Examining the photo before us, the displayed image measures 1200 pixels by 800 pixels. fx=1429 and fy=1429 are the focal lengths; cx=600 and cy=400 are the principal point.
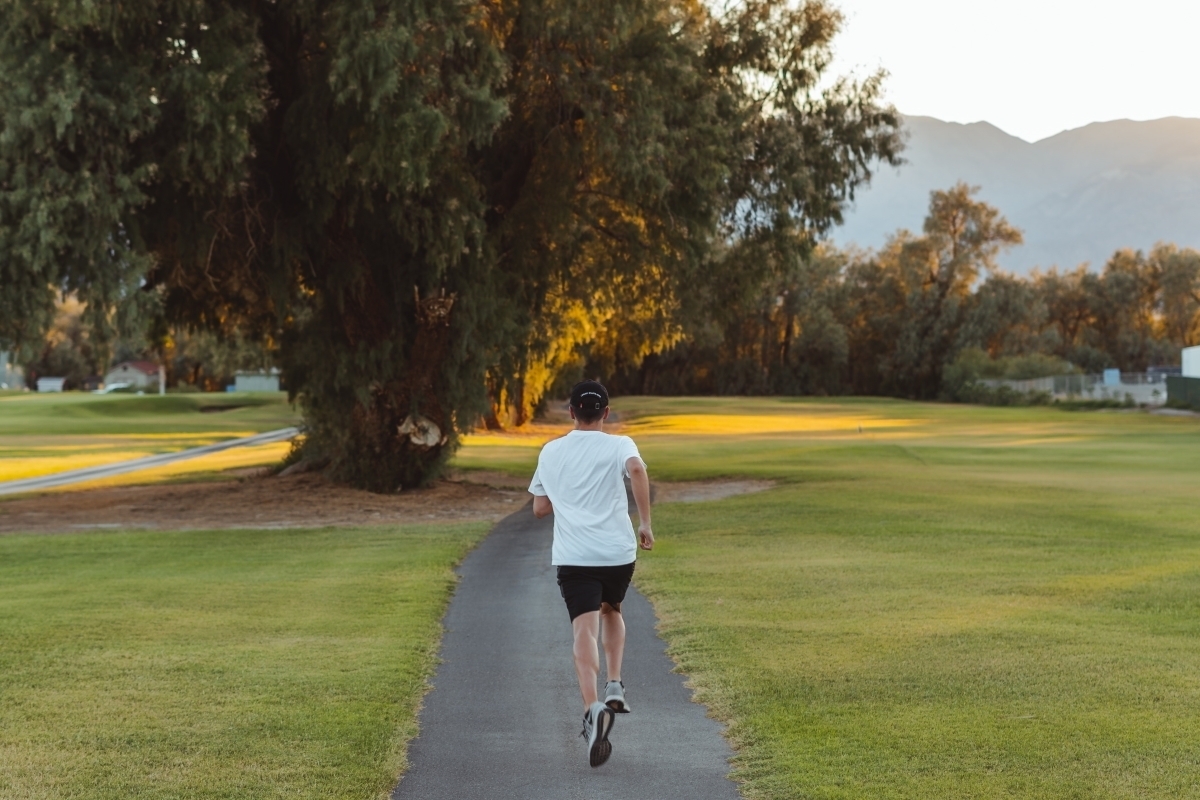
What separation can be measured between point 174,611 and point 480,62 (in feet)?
37.0

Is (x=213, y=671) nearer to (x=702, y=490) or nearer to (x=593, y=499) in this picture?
(x=593, y=499)

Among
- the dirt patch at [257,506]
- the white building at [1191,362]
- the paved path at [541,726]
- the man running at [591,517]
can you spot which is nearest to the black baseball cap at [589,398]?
the man running at [591,517]

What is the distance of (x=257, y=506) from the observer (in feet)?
77.7

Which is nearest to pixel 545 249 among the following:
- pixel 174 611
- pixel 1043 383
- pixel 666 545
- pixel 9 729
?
pixel 666 545

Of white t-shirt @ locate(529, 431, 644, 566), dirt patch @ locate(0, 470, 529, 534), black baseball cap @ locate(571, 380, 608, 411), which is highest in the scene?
black baseball cap @ locate(571, 380, 608, 411)

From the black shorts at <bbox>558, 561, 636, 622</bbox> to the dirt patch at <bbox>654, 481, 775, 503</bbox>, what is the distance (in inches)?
661

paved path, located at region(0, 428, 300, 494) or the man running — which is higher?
the man running

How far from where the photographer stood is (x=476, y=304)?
23.8 metres

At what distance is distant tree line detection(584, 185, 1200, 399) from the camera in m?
108

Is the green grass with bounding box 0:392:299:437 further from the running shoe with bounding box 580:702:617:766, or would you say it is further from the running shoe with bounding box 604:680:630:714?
the running shoe with bounding box 580:702:617:766

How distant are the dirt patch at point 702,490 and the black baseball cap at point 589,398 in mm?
16951

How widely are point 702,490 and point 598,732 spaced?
796 inches

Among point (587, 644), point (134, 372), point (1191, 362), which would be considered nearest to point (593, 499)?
point (587, 644)

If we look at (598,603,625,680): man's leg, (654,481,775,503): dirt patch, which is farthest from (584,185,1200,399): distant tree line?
(598,603,625,680): man's leg
